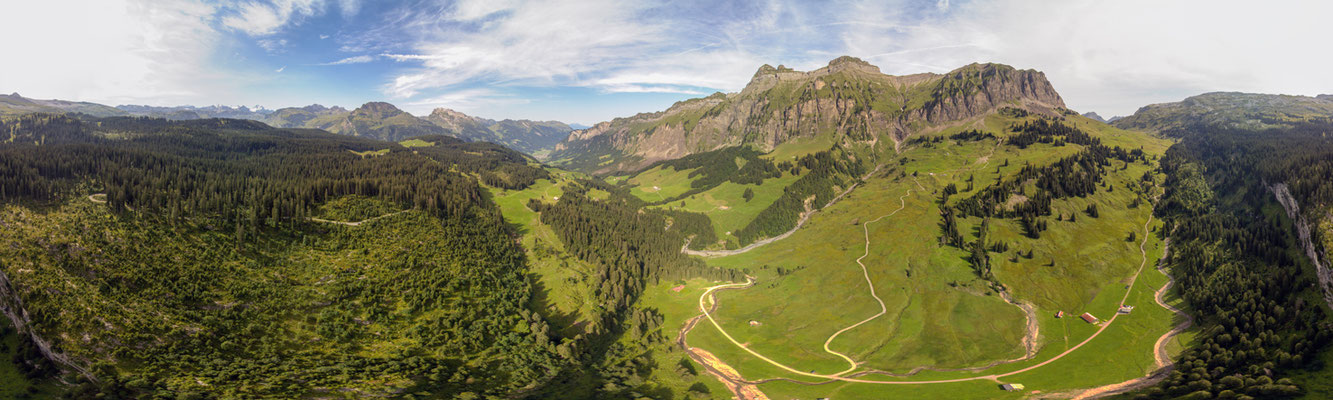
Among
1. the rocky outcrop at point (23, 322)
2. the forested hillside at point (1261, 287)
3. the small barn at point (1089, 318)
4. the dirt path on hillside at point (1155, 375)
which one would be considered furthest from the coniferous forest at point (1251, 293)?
the rocky outcrop at point (23, 322)

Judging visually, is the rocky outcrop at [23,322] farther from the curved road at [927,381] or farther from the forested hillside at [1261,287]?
the forested hillside at [1261,287]

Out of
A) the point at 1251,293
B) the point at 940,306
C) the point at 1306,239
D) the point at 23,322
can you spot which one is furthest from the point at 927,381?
the point at 23,322

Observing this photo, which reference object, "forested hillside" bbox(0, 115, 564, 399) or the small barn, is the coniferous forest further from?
"forested hillside" bbox(0, 115, 564, 399)

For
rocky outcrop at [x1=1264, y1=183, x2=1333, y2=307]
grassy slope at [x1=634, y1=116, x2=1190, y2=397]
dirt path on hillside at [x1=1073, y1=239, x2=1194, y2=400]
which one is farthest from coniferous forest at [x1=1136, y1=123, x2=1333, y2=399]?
grassy slope at [x1=634, y1=116, x2=1190, y2=397]

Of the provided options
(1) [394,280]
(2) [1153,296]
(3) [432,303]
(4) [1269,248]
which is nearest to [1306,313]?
(2) [1153,296]

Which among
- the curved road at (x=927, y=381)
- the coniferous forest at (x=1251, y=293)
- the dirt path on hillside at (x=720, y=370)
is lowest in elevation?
the dirt path on hillside at (x=720, y=370)

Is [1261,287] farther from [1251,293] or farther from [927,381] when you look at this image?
[927,381]

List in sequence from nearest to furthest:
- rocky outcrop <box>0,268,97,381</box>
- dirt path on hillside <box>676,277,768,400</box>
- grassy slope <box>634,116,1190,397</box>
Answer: rocky outcrop <box>0,268,97,381</box>, dirt path on hillside <box>676,277,768,400</box>, grassy slope <box>634,116,1190,397</box>
